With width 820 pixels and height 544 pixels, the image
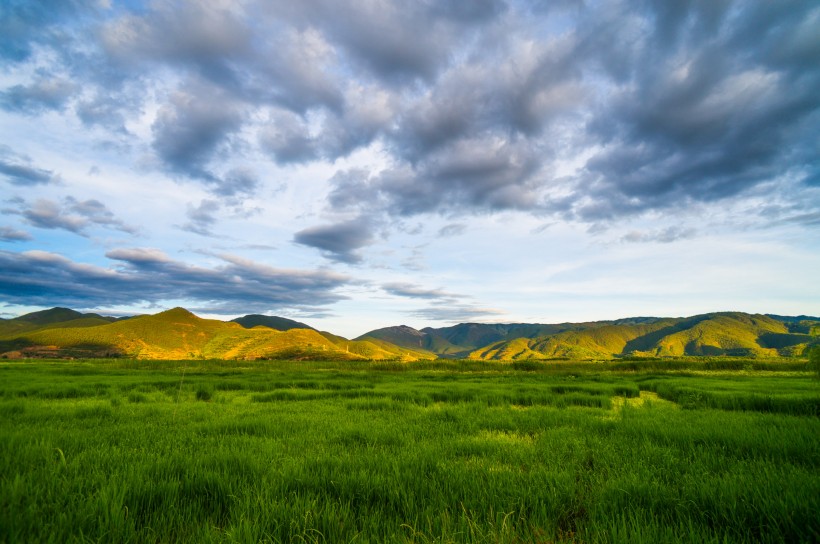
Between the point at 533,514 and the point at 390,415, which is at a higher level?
the point at 533,514

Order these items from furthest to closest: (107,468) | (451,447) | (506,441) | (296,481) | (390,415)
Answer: (390,415) < (506,441) < (451,447) < (107,468) < (296,481)

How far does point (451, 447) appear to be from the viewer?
18.8 ft

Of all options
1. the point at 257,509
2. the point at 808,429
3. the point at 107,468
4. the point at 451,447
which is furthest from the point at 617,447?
the point at 107,468

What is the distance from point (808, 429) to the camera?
6.87 meters

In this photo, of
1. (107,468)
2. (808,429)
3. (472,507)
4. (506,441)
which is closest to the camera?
(472,507)

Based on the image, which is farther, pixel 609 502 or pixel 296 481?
pixel 296 481

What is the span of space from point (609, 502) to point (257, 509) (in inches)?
134

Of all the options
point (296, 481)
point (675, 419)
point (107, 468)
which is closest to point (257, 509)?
point (296, 481)

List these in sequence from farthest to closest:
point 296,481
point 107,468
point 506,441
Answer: point 506,441
point 107,468
point 296,481

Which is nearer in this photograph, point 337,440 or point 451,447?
point 451,447

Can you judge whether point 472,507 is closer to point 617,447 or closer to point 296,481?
point 296,481

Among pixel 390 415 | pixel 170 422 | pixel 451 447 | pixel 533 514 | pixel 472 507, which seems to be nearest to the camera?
pixel 533 514

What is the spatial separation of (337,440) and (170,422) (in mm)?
4693

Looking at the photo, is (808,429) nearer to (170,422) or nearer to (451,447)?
(451,447)
